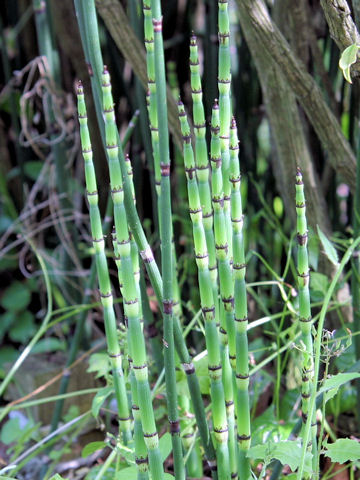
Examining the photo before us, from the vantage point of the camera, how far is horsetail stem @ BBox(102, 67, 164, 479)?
610mm

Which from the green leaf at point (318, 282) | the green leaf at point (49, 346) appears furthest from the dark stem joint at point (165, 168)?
the green leaf at point (49, 346)

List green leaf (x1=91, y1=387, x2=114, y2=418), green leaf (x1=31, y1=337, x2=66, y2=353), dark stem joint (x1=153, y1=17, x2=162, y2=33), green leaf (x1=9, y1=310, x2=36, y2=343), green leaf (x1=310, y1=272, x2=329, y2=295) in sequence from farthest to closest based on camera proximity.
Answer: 1. green leaf (x1=9, y1=310, x2=36, y2=343)
2. green leaf (x1=31, y1=337, x2=66, y2=353)
3. green leaf (x1=310, y1=272, x2=329, y2=295)
4. green leaf (x1=91, y1=387, x2=114, y2=418)
5. dark stem joint (x1=153, y1=17, x2=162, y2=33)

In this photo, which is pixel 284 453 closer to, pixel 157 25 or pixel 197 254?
pixel 197 254

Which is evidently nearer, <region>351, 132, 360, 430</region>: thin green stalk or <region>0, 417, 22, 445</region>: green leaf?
<region>351, 132, 360, 430</region>: thin green stalk

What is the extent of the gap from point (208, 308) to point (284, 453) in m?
0.17

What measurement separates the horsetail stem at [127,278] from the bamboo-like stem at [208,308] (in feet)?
0.23

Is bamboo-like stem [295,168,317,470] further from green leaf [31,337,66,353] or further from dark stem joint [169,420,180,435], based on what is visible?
green leaf [31,337,66,353]

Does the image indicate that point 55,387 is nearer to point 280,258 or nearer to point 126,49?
point 280,258

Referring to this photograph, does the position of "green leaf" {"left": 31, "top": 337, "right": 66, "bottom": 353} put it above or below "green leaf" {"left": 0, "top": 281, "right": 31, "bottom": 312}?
below

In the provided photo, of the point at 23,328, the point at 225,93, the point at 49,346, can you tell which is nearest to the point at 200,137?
the point at 225,93

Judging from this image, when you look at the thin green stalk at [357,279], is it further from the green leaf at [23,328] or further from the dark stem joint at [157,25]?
the green leaf at [23,328]

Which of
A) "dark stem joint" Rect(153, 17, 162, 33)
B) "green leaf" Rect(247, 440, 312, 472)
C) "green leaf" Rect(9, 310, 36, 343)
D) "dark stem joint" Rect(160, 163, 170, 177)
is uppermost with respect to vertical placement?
"dark stem joint" Rect(153, 17, 162, 33)

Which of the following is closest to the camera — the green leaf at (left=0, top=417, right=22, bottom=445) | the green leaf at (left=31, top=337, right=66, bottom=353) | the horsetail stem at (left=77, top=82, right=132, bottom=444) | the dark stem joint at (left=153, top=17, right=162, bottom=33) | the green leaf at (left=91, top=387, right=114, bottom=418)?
the dark stem joint at (left=153, top=17, right=162, bottom=33)

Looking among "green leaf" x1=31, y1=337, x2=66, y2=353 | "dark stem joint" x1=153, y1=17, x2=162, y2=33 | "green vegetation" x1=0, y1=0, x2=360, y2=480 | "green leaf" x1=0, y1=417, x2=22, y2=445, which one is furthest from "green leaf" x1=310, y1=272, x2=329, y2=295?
"green leaf" x1=31, y1=337, x2=66, y2=353
